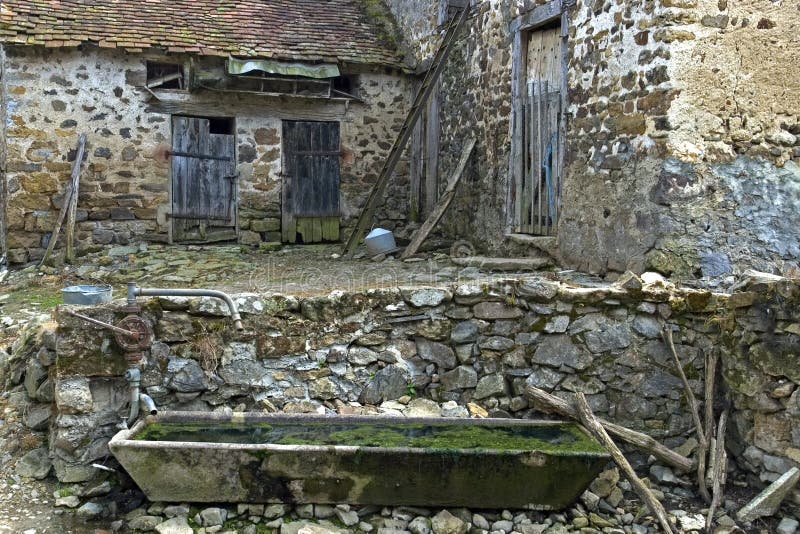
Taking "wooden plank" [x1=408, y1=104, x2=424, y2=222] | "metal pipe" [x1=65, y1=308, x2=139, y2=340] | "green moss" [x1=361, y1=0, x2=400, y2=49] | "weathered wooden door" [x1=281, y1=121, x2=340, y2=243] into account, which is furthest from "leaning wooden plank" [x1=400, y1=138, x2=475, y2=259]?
"metal pipe" [x1=65, y1=308, x2=139, y2=340]

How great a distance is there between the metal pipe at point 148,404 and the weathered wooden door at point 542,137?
4.39 m

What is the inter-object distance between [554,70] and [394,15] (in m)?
4.94

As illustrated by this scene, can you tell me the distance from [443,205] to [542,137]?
192cm

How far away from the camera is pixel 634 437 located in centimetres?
555

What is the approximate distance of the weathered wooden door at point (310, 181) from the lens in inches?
439

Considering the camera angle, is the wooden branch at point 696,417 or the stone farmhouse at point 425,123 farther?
the stone farmhouse at point 425,123

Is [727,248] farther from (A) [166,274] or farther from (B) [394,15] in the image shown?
(B) [394,15]

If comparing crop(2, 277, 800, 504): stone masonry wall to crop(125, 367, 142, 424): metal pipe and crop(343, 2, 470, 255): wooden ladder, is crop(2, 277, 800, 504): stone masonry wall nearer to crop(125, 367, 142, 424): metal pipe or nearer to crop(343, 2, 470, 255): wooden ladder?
crop(125, 367, 142, 424): metal pipe

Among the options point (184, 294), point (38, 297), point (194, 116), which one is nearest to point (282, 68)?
point (194, 116)

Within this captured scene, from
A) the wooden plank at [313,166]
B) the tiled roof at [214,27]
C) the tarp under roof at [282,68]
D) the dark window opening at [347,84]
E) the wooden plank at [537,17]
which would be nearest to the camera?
the wooden plank at [537,17]

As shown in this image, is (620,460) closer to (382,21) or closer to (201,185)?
(201,185)

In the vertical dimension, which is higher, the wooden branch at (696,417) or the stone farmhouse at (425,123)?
the stone farmhouse at (425,123)

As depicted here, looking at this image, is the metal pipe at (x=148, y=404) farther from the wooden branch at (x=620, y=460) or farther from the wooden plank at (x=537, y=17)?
the wooden plank at (x=537, y=17)

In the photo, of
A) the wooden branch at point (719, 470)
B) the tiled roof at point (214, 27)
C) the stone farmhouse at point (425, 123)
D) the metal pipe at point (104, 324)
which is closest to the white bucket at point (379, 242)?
the stone farmhouse at point (425, 123)
